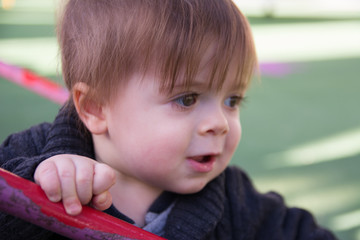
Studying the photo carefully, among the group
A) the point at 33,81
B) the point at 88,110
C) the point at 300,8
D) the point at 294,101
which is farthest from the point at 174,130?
the point at 300,8

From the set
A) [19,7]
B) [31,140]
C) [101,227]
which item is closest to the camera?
[101,227]

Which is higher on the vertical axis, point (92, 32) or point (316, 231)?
point (92, 32)

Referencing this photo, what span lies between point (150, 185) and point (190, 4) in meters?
0.29

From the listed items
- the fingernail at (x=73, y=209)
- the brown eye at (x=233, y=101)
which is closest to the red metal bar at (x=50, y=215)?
the fingernail at (x=73, y=209)

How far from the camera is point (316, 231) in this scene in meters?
0.85

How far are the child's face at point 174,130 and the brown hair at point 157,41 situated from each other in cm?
2

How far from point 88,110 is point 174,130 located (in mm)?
153

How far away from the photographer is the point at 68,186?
0.52 m

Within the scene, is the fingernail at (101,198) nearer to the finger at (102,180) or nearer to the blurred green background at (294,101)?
the finger at (102,180)

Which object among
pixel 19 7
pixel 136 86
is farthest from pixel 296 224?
pixel 19 7

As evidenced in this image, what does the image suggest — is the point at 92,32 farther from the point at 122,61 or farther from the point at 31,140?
the point at 31,140

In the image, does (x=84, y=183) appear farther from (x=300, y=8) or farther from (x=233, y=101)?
(x=300, y=8)

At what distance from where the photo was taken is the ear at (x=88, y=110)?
29.5 inches

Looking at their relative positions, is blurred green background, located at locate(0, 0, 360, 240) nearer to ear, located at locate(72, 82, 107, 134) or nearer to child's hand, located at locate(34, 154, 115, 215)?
ear, located at locate(72, 82, 107, 134)
